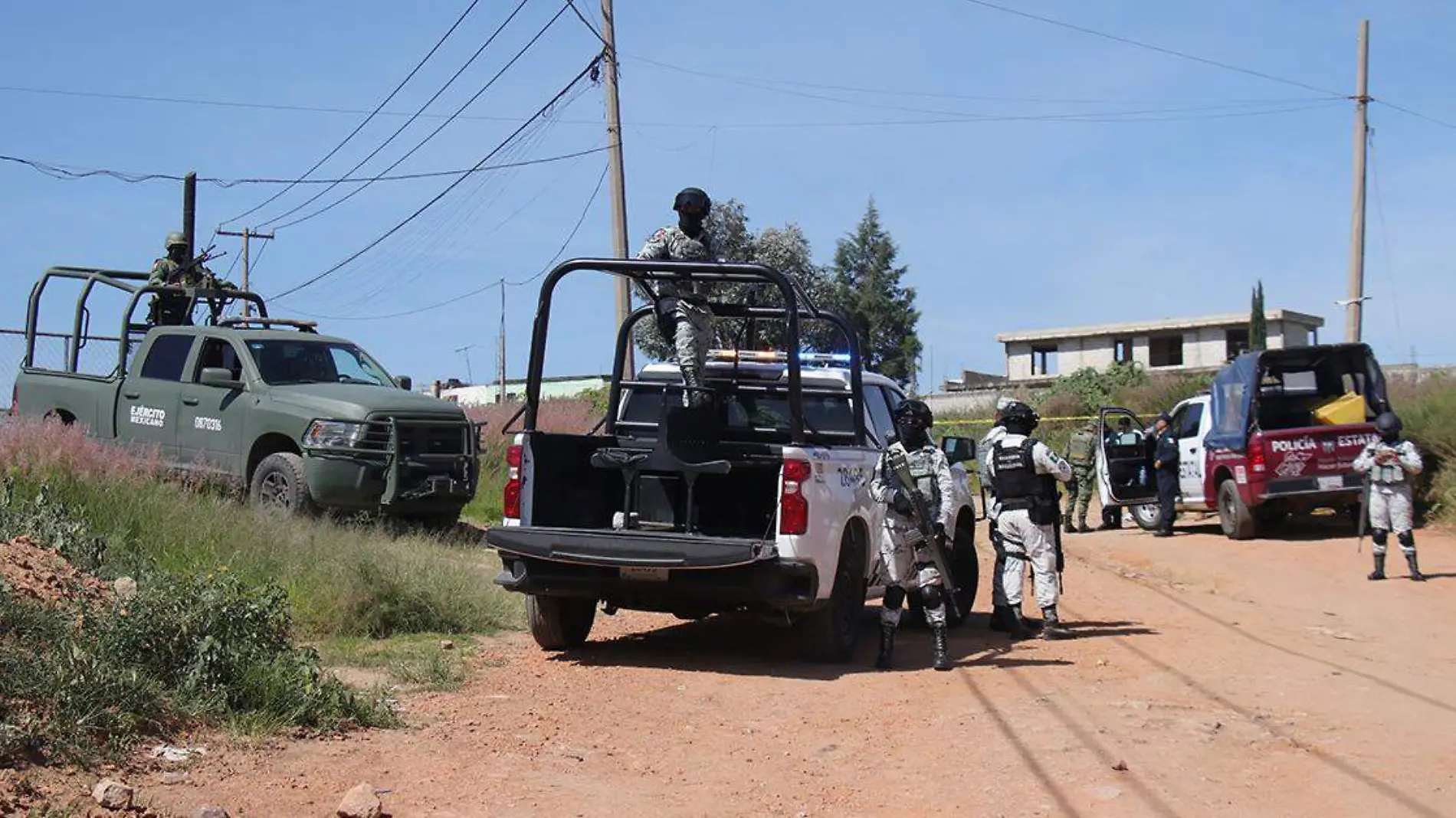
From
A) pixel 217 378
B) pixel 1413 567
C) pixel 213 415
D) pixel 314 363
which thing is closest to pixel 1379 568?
pixel 1413 567

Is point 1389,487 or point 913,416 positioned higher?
point 913,416

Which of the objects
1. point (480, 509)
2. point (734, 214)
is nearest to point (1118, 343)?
point (734, 214)

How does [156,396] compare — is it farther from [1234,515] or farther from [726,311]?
[1234,515]

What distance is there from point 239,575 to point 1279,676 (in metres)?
6.62

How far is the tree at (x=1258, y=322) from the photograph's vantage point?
4766 cm

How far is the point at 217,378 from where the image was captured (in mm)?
14062

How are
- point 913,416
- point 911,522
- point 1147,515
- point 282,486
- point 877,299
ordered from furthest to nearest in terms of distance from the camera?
point 877,299 < point 1147,515 < point 282,486 < point 913,416 < point 911,522

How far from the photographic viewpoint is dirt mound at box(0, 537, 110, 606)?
7.38 m

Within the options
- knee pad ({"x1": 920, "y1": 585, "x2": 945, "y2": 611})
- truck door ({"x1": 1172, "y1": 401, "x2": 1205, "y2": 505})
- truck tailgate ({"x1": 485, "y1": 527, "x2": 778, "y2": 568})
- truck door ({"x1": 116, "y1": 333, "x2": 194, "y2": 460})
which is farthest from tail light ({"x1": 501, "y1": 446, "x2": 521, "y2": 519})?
truck door ({"x1": 1172, "y1": 401, "x2": 1205, "y2": 505})

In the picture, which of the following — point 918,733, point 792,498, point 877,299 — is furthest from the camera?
point 877,299

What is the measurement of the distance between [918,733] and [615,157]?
14.4m

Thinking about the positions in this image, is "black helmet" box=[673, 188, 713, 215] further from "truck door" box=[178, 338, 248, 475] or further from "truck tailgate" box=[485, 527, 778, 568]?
"truck door" box=[178, 338, 248, 475]

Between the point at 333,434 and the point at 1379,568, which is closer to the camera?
the point at 333,434

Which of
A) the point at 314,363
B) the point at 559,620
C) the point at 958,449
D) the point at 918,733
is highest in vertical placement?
the point at 314,363
